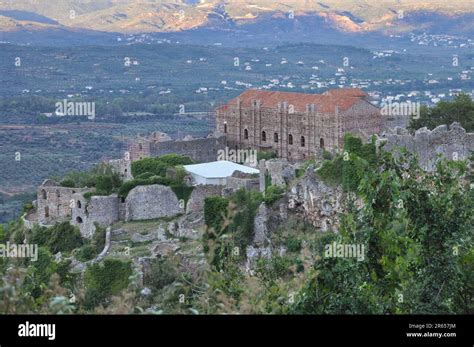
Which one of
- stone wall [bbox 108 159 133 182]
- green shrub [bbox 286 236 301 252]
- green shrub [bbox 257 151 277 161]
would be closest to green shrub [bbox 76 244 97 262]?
stone wall [bbox 108 159 133 182]

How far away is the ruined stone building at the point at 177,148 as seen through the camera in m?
45.6

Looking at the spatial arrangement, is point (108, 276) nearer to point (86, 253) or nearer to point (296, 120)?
point (86, 253)

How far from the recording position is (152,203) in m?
35.4

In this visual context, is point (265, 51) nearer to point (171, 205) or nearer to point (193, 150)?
point (193, 150)

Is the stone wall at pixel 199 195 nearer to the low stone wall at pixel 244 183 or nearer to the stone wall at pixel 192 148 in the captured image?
the low stone wall at pixel 244 183

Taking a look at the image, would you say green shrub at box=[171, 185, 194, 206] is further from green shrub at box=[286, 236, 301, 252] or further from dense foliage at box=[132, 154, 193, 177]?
green shrub at box=[286, 236, 301, 252]

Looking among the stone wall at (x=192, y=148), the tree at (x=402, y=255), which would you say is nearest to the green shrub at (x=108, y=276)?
the tree at (x=402, y=255)

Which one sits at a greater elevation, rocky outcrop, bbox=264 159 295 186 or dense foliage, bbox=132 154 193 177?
rocky outcrop, bbox=264 159 295 186

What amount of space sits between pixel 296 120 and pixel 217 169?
7.90 m

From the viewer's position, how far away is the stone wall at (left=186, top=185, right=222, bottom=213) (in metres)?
34.8

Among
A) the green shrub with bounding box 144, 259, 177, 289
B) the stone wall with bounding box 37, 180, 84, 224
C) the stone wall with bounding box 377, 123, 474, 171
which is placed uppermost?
the stone wall with bounding box 377, 123, 474, 171

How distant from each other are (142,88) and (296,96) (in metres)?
67.5

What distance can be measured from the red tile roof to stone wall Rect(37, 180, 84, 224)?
37.6ft

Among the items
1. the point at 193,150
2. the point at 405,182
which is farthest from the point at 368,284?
the point at 193,150
